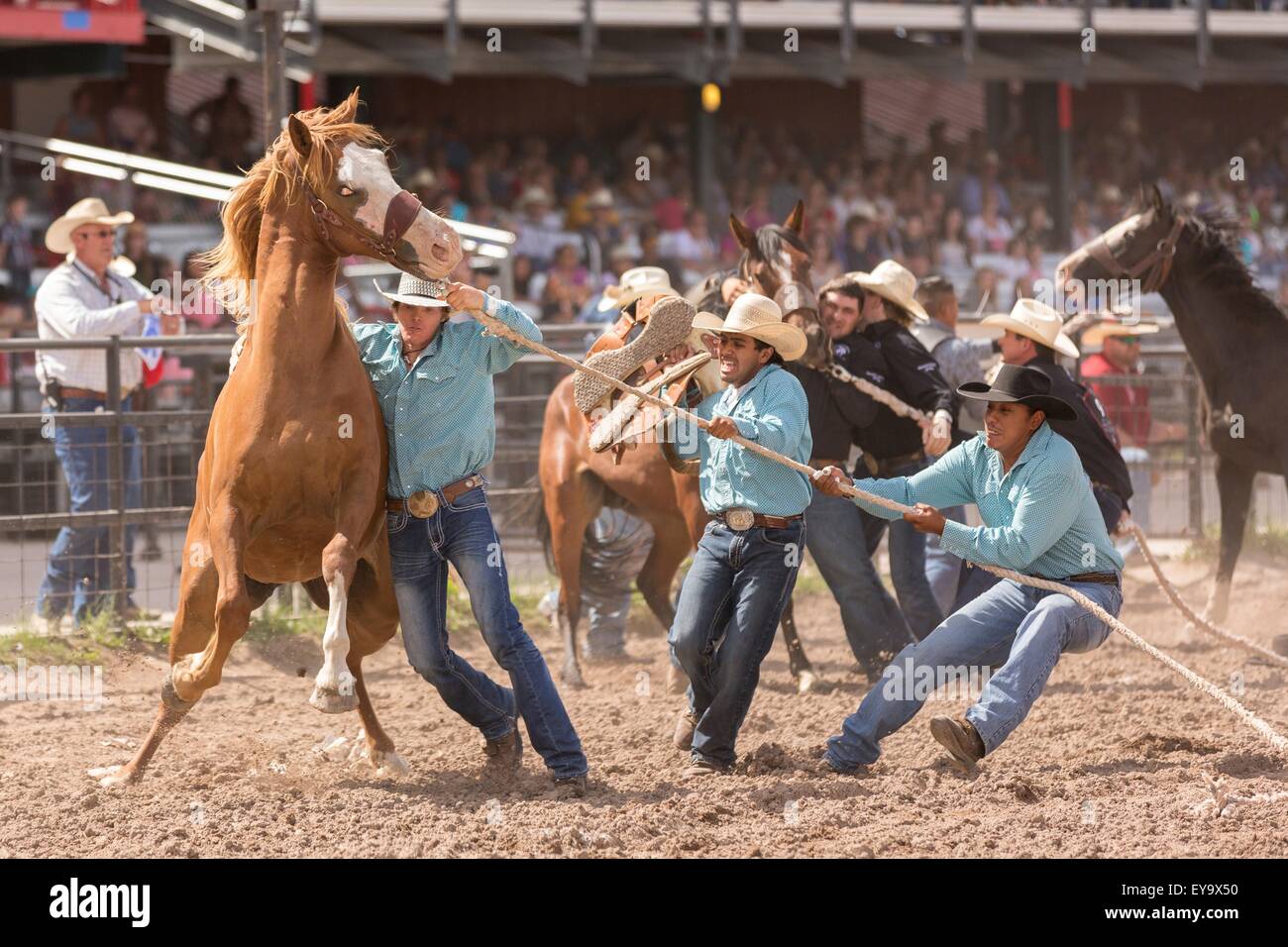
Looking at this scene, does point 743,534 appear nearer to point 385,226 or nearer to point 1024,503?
point 1024,503

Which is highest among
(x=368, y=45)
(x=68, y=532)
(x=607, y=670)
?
(x=368, y=45)

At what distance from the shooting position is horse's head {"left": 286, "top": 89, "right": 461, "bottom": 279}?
16.9 feet

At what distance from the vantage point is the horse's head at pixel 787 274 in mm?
6809

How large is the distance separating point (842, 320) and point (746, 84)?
57.3 ft

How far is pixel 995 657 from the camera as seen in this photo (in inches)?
229

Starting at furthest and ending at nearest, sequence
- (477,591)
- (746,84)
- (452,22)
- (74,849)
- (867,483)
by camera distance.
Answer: (746,84)
(452,22)
(867,483)
(477,591)
(74,849)

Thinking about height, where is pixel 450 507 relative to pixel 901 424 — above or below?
below

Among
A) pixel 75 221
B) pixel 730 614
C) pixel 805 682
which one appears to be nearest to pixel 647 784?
pixel 730 614

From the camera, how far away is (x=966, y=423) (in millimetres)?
8641

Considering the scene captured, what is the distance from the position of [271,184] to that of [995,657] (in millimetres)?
2973

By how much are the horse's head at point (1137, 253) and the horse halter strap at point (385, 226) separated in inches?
185

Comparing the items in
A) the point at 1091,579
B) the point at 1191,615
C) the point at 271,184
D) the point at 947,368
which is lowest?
the point at 1191,615

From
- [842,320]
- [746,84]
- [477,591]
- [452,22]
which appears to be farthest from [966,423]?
[746,84]

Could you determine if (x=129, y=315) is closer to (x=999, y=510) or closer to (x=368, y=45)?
(x=999, y=510)
